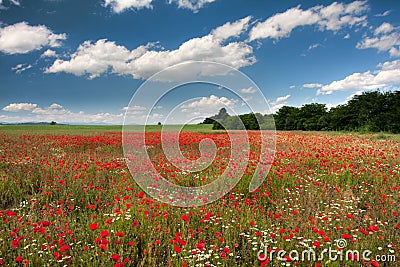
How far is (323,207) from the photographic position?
5613 millimetres

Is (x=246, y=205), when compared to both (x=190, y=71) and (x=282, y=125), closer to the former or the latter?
(x=190, y=71)

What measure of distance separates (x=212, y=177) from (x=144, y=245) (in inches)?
136

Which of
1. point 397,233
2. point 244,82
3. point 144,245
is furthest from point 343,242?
point 244,82

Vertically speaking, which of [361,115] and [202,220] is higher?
[361,115]

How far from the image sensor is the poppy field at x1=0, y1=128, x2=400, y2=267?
12.1 feet

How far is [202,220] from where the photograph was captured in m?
4.22

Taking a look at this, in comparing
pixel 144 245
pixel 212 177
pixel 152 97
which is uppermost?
pixel 152 97

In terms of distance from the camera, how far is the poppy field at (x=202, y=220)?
3.68 m
